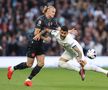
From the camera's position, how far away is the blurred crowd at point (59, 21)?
21156 millimetres

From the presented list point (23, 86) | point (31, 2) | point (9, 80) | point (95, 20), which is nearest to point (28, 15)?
point (31, 2)

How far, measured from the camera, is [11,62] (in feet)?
65.1

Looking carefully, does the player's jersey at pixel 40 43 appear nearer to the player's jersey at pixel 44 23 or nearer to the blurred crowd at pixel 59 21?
the player's jersey at pixel 44 23

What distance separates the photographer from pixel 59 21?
22.0m

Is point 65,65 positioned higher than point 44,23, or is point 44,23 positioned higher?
point 44,23

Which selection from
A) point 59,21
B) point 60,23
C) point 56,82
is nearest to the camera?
point 56,82

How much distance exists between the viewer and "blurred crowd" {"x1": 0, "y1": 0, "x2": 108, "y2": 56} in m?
21.2

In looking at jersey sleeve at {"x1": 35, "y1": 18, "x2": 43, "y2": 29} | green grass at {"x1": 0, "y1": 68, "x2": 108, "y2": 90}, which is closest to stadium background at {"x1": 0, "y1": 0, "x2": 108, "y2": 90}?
green grass at {"x1": 0, "y1": 68, "x2": 108, "y2": 90}

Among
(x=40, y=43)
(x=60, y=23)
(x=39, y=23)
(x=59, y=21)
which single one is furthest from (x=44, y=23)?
(x=59, y=21)

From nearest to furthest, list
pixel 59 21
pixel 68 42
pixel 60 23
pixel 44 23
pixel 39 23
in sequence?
pixel 39 23 → pixel 44 23 → pixel 68 42 → pixel 60 23 → pixel 59 21

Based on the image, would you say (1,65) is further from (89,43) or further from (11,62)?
(89,43)

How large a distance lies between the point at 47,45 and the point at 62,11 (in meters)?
1.88

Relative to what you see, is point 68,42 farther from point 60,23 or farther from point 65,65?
point 60,23

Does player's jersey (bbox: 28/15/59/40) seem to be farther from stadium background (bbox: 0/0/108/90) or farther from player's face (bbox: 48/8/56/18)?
stadium background (bbox: 0/0/108/90)
